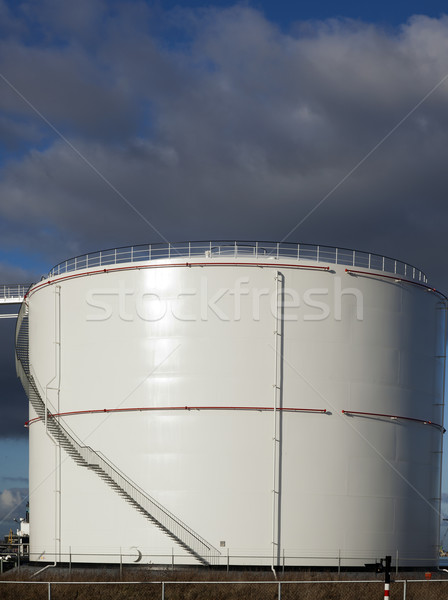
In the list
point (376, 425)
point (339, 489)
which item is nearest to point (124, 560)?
point (339, 489)

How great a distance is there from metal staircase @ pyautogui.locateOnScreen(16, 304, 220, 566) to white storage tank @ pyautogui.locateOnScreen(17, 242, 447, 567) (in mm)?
60

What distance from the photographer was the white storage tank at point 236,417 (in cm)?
3744

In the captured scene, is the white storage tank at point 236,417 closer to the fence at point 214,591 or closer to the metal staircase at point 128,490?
the metal staircase at point 128,490

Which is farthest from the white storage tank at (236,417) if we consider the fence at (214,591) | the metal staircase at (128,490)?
the fence at (214,591)

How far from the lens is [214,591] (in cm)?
3194

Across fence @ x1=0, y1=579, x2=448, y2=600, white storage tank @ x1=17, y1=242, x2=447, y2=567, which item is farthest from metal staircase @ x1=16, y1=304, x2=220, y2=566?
fence @ x1=0, y1=579, x2=448, y2=600

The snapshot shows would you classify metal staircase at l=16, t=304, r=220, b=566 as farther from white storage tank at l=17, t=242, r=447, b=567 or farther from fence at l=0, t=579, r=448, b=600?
fence at l=0, t=579, r=448, b=600

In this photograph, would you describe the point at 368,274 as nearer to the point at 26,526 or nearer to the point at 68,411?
the point at 68,411

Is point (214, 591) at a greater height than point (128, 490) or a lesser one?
lesser

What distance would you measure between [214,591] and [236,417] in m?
7.92

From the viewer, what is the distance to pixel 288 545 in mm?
37156

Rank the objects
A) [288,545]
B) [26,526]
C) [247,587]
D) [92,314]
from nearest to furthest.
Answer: [247,587]
[288,545]
[92,314]
[26,526]

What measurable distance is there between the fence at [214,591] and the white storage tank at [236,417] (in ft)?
14.6

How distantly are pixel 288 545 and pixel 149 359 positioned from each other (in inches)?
380
